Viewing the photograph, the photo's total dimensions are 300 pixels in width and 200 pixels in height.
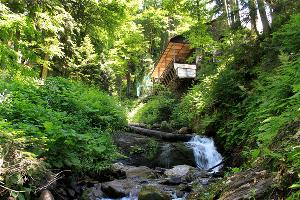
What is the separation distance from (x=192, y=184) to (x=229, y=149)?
3.17m

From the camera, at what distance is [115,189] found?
27.9ft

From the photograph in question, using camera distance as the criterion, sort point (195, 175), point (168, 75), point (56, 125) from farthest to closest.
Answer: point (168, 75), point (195, 175), point (56, 125)

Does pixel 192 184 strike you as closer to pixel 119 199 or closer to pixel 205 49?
pixel 119 199


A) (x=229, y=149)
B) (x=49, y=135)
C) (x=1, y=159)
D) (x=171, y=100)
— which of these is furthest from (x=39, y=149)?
(x=171, y=100)

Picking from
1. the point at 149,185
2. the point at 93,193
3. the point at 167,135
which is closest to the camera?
the point at 93,193

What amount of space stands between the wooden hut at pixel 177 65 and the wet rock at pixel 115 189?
58.3 ft

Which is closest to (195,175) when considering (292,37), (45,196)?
(292,37)

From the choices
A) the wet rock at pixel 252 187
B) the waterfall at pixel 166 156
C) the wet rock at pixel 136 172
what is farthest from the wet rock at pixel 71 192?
the waterfall at pixel 166 156

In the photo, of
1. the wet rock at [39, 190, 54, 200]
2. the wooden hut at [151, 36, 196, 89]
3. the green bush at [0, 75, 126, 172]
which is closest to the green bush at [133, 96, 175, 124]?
the wooden hut at [151, 36, 196, 89]

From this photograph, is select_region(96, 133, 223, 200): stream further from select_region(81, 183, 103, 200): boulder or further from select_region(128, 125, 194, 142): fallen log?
select_region(128, 125, 194, 142): fallen log

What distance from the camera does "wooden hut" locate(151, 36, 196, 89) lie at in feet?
86.2

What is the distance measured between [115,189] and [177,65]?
767 inches

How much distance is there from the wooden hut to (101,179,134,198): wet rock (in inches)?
699

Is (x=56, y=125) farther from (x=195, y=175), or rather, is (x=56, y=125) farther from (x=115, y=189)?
(x=195, y=175)
